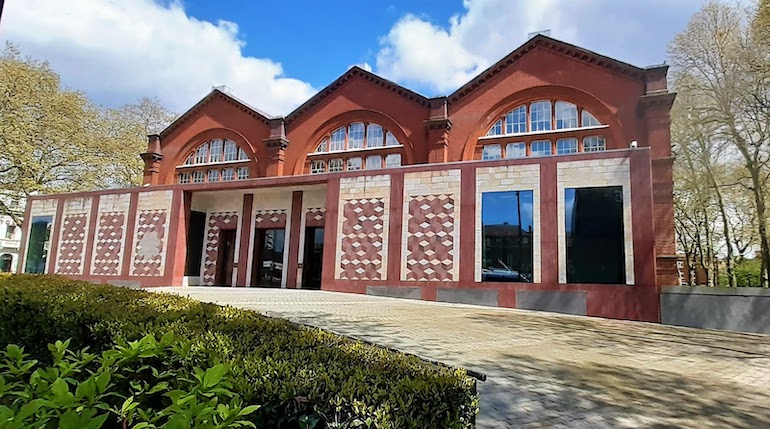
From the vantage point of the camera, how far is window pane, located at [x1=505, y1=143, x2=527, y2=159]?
59.3 feet

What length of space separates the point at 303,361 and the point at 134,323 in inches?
70.4

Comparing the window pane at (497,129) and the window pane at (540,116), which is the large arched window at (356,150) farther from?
the window pane at (540,116)

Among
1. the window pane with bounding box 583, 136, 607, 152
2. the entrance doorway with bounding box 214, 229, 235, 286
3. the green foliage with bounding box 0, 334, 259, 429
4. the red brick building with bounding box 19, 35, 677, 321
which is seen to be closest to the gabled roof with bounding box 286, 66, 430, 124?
the red brick building with bounding box 19, 35, 677, 321

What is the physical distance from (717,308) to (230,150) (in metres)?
21.4

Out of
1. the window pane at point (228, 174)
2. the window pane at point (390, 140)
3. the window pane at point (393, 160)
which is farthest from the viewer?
the window pane at point (228, 174)

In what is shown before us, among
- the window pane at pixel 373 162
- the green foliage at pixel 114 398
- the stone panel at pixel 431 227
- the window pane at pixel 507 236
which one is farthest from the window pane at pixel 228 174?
the green foliage at pixel 114 398

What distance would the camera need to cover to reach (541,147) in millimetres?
17938

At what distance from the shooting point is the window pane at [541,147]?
58.4 ft

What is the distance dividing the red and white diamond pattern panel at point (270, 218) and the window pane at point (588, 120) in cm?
1239

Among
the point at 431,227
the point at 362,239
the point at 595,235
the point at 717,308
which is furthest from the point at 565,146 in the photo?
the point at 362,239

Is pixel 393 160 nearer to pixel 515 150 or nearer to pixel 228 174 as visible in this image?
pixel 515 150

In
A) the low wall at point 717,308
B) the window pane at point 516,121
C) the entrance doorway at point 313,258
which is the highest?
the window pane at point 516,121

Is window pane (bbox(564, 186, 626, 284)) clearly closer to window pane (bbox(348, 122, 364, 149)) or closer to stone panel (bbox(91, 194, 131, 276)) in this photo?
window pane (bbox(348, 122, 364, 149))

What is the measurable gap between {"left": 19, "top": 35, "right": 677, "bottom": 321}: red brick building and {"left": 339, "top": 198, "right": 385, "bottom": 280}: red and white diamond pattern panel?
5 centimetres
